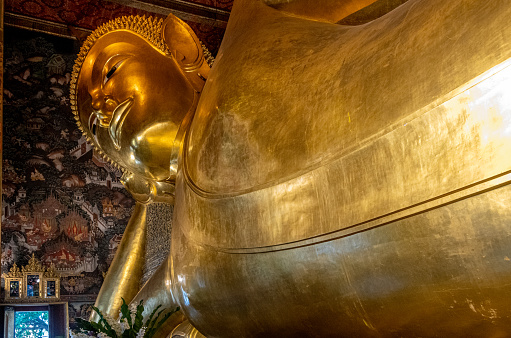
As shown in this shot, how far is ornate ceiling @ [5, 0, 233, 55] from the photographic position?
3721 mm

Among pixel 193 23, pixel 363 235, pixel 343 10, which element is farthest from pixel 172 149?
pixel 193 23

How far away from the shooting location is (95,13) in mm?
3959

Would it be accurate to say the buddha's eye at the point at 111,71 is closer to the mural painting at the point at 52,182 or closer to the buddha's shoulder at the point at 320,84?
the buddha's shoulder at the point at 320,84

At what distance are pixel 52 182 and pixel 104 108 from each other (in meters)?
2.19

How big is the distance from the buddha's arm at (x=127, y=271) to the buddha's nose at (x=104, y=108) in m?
0.46

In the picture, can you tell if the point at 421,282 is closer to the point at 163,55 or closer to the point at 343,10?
the point at 343,10

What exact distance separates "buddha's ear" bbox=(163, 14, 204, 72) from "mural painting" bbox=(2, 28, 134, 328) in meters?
2.27

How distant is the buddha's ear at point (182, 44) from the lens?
5.65 ft

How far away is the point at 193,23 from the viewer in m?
4.33

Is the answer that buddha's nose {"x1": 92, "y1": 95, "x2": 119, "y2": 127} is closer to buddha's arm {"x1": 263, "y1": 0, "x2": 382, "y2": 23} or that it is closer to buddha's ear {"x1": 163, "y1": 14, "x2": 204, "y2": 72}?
buddha's ear {"x1": 163, "y1": 14, "x2": 204, "y2": 72}

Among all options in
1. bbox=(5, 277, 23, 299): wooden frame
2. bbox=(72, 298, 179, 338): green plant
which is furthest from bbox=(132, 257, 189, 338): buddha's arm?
bbox=(5, 277, 23, 299): wooden frame

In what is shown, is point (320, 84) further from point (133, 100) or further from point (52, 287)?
point (52, 287)

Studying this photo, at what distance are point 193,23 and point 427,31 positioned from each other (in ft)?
12.0

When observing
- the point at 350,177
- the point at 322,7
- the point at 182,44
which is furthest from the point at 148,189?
the point at 350,177
